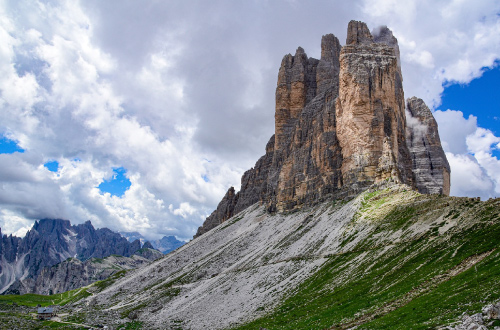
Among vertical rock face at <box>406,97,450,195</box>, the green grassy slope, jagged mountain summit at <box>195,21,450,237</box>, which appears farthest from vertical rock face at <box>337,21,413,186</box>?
the green grassy slope

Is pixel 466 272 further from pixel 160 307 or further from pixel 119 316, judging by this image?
pixel 119 316

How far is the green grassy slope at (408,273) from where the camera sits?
26.5 metres

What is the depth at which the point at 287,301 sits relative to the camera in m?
54.3

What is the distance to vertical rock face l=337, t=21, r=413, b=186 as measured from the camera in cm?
10356

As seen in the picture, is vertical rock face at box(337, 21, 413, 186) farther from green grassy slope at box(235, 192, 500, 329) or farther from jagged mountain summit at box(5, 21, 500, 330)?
green grassy slope at box(235, 192, 500, 329)

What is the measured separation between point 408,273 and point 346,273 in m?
14.3

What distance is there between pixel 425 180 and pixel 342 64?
168ft

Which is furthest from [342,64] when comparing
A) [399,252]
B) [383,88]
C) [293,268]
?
[399,252]

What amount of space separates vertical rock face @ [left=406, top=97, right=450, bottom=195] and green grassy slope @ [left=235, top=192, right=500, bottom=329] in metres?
67.2

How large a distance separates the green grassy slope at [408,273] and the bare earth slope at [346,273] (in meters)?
0.17

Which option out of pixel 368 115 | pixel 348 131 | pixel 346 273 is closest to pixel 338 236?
pixel 346 273

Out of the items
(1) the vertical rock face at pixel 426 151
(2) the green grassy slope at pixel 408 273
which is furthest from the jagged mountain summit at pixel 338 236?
(1) the vertical rock face at pixel 426 151

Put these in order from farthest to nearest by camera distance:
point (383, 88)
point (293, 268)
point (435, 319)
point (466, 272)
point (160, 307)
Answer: point (383, 88) → point (160, 307) → point (293, 268) → point (466, 272) → point (435, 319)

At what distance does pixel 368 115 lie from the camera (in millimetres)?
107812
